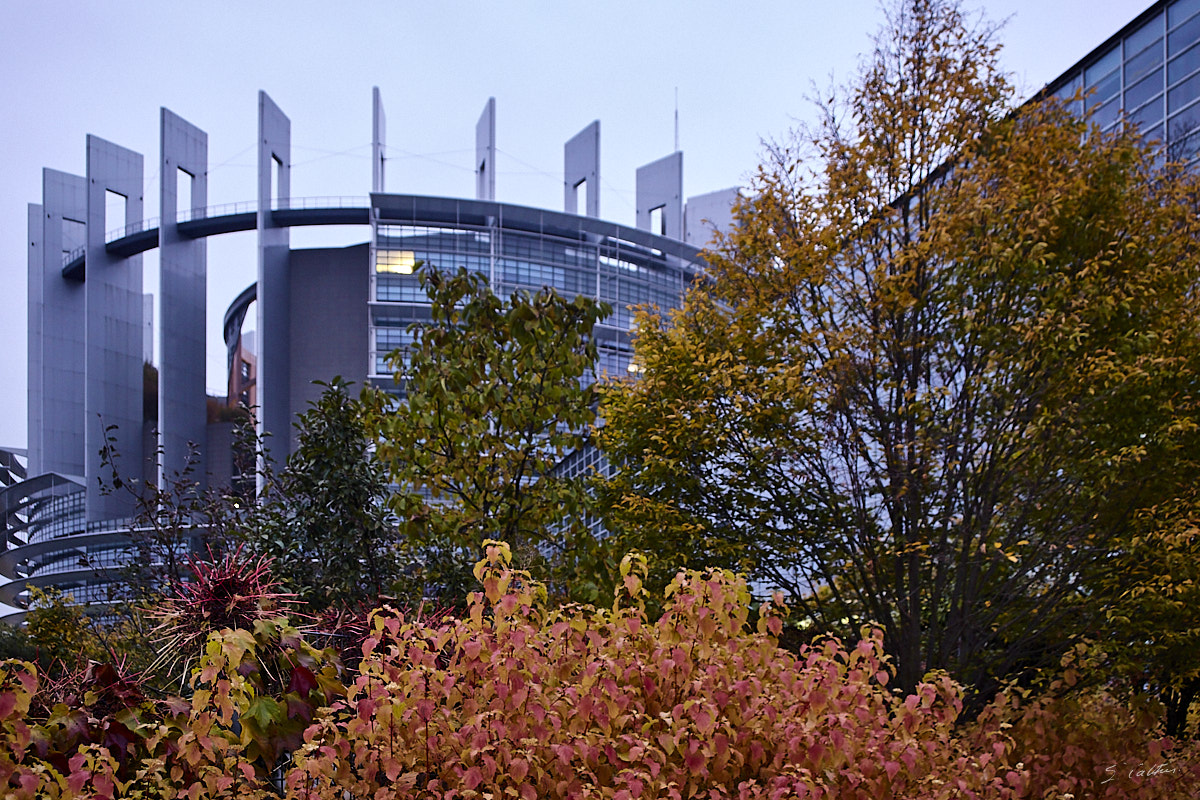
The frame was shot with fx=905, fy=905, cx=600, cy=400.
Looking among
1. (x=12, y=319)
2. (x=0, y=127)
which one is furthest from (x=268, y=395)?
(x=0, y=127)

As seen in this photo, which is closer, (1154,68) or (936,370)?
(936,370)

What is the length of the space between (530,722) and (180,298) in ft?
138

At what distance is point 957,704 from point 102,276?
47.3m

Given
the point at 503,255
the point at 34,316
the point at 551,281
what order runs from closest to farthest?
the point at 503,255 < the point at 551,281 < the point at 34,316

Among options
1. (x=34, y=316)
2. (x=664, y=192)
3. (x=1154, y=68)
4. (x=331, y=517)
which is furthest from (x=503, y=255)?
(x=331, y=517)

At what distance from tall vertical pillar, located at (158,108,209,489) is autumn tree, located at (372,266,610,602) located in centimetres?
3477

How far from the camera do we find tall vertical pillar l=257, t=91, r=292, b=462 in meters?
38.4

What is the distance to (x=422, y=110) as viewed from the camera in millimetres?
63406

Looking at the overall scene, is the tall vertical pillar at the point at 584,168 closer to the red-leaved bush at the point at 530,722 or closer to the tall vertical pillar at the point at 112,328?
the tall vertical pillar at the point at 112,328

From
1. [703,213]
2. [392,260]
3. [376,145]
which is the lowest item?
[392,260]

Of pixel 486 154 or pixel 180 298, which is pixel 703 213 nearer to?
pixel 486 154

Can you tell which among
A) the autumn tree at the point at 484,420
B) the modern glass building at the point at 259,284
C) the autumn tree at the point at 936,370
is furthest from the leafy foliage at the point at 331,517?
the modern glass building at the point at 259,284

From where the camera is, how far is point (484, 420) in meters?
7.57

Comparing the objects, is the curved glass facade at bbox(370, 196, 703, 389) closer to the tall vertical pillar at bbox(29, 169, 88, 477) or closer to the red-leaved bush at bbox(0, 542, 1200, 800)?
the tall vertical pillar at bbox(29, 169, 88, 477)
